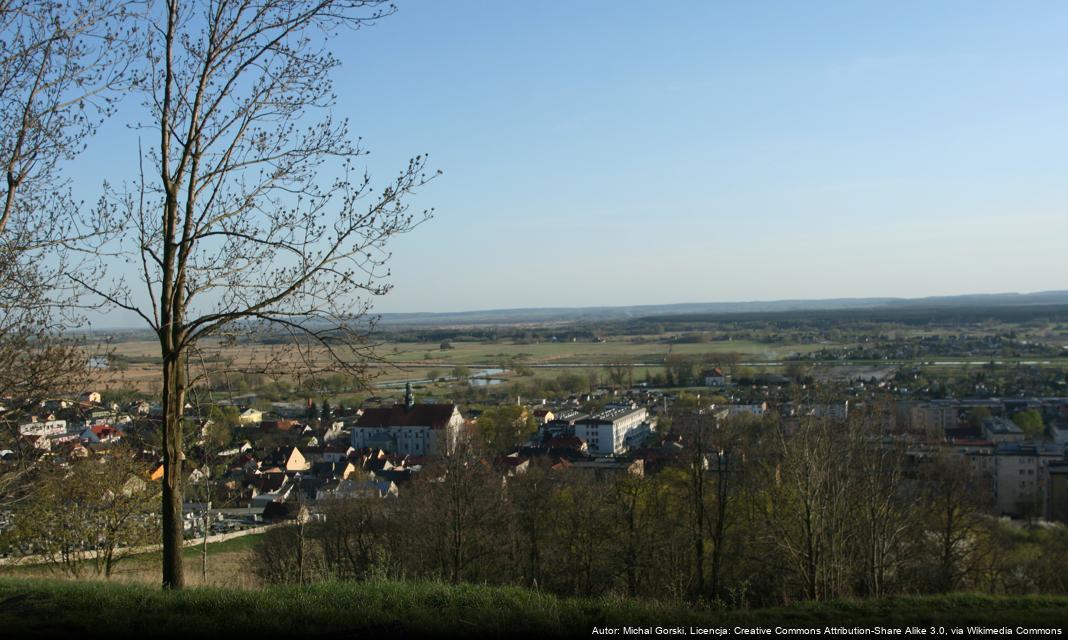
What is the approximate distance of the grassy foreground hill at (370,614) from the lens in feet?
19.4

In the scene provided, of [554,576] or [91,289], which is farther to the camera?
[554,576]

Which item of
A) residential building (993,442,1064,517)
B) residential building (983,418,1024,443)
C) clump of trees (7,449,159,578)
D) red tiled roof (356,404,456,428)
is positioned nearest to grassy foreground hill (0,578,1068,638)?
Answer: clump of trees (7,449,159,578)

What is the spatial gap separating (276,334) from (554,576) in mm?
13681

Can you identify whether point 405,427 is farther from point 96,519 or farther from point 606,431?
point 96,519

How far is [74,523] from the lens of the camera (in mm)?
15531

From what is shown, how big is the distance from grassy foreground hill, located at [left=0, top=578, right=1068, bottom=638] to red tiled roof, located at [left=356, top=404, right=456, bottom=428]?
52.2m

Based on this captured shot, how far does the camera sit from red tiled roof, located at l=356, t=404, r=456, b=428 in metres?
59.7

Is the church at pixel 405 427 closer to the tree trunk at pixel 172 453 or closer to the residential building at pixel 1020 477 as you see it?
the residential building at pixel 1020 477

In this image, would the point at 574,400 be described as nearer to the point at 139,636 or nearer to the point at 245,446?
the point at 245,446

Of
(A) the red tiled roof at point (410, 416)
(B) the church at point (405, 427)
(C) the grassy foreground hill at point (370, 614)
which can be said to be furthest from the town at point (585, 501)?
(A) the red tiled roof at point (410, 416)

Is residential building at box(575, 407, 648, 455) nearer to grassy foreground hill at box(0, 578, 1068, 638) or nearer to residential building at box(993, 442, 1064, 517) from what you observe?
residential building at box(993, 442, 1064, 517)

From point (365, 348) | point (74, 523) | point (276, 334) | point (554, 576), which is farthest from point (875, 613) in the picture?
point (74, 523)

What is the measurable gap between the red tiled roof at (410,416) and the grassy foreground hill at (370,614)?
52.2 meters

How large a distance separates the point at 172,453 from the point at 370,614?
243 centimetres
